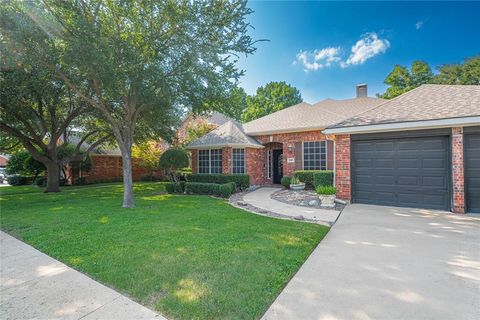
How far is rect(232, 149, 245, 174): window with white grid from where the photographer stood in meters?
14.1

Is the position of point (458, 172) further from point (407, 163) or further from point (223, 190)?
point (223, 190)

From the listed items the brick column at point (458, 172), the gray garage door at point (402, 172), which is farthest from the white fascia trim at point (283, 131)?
the brick column at point (458, 172)

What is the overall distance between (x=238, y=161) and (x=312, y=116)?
212 inches

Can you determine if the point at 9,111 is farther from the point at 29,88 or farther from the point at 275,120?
the point at 275,120

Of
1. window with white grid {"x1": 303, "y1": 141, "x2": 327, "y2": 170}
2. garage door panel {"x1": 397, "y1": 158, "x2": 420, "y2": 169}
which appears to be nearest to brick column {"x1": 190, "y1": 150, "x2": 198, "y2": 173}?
window with white grid {"x1": 303, "y1": 141, "x2": 327, "y2": 170}

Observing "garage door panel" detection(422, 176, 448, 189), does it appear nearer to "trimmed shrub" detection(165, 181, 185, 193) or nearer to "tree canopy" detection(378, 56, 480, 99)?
"trimmed shrub" detection(165, 181, 185, 193)

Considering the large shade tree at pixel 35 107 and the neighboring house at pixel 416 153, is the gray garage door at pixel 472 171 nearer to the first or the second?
the neighboring house at pixel 416 153

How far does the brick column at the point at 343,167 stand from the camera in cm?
850

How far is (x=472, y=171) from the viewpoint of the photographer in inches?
264

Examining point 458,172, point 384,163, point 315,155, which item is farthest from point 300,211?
point 315,155

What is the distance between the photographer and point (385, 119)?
7.82 meters

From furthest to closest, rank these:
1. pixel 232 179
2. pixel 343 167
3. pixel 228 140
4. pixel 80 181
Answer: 1. pixel 80 181
2. pixel 228 140
3. pixel 232 179
4. pixel 343 167

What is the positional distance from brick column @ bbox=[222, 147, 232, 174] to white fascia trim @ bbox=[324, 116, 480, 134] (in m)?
6.68

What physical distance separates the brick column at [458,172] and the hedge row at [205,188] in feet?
26.5
